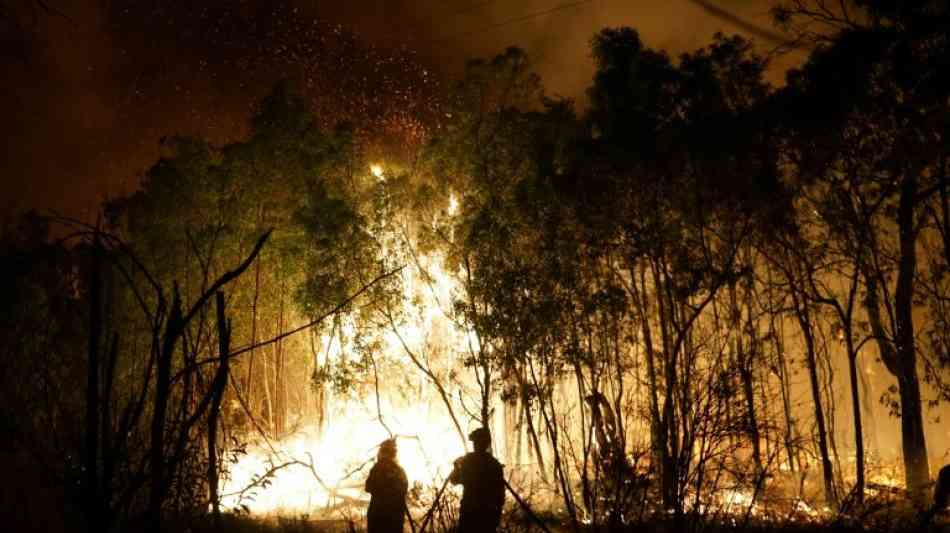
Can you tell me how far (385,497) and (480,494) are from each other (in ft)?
4.81

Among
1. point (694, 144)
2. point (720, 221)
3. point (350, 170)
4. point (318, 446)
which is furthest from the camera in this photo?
point (318, 446)

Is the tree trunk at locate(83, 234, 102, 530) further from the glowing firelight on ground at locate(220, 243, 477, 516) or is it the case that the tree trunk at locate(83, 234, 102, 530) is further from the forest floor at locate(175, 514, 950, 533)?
the glowing firelight on ground at locate(220, 243, 477, 516)

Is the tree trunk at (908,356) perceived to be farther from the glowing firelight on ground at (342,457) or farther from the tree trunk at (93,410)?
the tree trunk at (93,410)

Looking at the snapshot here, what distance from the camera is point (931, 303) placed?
526 inches

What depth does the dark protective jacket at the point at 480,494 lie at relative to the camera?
6809 millimetres

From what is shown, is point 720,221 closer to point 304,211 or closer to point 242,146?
point 304,211

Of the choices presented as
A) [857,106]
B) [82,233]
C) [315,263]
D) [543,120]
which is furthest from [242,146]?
[82,233]

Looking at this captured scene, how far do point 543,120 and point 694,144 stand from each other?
9.41ft

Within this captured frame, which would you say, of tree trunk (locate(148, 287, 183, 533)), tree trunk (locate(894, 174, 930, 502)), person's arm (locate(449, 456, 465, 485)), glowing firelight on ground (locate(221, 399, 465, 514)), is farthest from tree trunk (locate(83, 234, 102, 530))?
tree trunk (locate(894, 174, 930, 502))

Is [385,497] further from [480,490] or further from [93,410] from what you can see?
[93,410]

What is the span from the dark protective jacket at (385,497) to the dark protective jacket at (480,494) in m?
1.10

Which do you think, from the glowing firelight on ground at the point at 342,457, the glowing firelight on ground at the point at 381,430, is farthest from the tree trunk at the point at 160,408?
the glowing firelight on ground at the point at 342,457

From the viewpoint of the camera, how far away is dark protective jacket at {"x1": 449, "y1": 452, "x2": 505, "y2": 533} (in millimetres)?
6809

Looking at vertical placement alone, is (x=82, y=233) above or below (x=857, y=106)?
below
